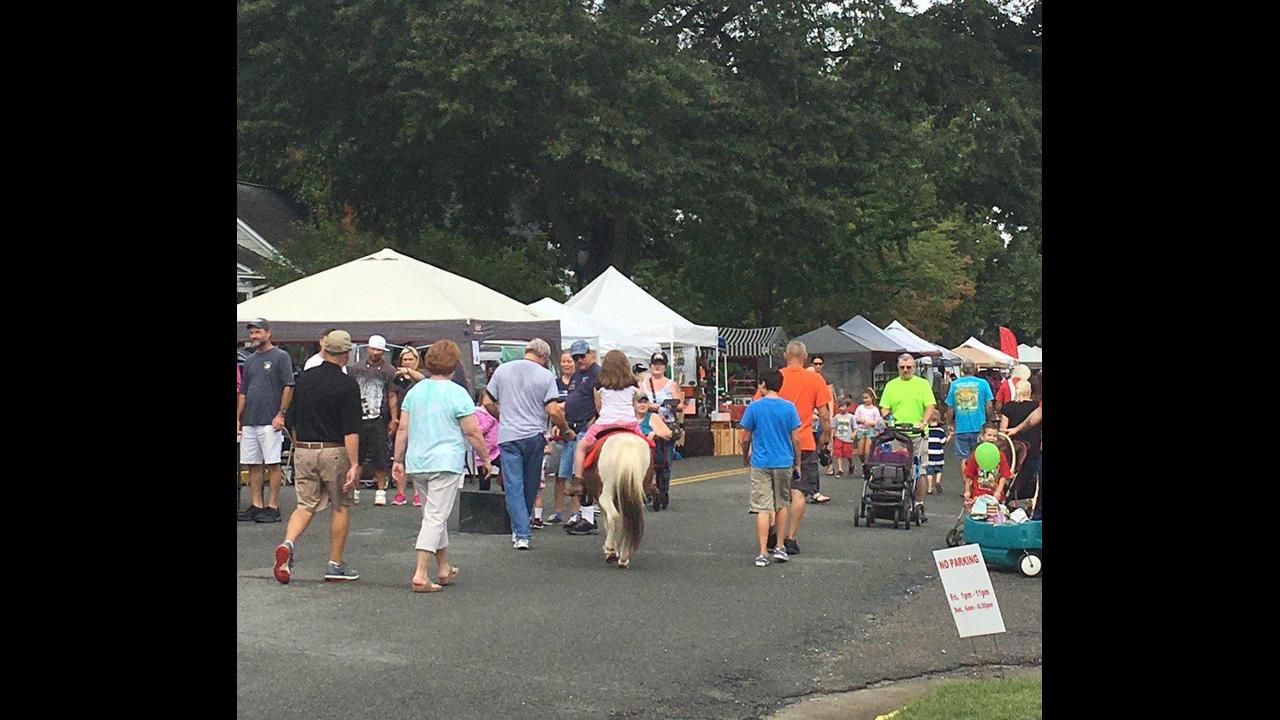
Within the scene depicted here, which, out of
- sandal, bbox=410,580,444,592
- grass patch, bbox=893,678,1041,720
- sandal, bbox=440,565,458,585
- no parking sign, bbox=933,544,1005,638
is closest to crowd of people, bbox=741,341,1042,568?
sandal, bbox=440,565,458,585

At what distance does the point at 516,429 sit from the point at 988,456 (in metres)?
4.27

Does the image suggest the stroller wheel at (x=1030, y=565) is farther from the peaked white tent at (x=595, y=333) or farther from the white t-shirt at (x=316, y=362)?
the peaked white tent at (x=595, y=333)

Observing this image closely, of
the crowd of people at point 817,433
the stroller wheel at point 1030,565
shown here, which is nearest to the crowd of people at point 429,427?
the crowd of people at point 817,433

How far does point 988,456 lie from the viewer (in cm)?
1316

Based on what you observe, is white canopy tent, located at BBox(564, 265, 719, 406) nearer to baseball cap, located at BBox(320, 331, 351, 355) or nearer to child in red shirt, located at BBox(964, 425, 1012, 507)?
child in red shirt, located at BBox(964, 425, 1012, 507)

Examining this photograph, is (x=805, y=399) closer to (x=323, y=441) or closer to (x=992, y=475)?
(x=992, y=475)

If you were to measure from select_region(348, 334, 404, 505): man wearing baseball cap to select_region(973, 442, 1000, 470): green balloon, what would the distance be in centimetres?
694

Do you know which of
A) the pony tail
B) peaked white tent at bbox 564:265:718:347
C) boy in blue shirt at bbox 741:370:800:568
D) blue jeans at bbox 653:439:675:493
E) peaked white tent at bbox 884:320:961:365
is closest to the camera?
the pony tail

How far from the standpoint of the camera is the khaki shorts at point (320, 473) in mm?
10586

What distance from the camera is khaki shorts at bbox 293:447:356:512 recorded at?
1059 cm

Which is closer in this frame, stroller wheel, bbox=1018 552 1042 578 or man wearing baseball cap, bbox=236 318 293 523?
stroller wheel, bbox=1018 552 1042 578

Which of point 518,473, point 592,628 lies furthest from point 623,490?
point 592,628
